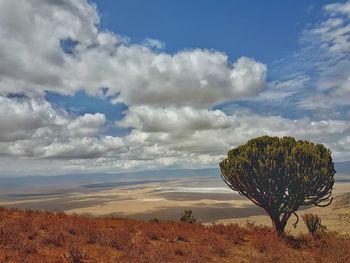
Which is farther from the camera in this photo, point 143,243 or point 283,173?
point 283,173

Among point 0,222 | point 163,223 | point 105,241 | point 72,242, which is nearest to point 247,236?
point 163,223

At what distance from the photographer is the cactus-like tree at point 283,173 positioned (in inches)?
936

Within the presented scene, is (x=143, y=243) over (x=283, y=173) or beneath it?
beneath

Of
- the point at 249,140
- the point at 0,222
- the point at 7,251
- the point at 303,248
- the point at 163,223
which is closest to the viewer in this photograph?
the point at 7,251

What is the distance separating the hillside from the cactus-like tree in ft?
11.8

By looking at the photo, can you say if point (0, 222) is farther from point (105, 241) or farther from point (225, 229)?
point (225, 229)

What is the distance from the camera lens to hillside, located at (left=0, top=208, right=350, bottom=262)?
43.5 feet

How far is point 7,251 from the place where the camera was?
12578mm

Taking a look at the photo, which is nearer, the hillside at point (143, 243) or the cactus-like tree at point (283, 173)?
the hillside at point (143, 243)

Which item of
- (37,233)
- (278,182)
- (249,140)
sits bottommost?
(37,233)

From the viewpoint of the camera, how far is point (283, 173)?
954 inches

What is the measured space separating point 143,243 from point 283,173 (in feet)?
38.1

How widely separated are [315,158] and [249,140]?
14.4ft

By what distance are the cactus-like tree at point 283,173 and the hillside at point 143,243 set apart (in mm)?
3599
